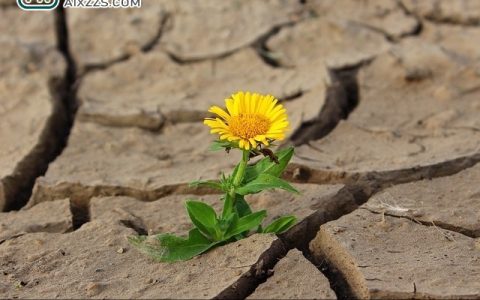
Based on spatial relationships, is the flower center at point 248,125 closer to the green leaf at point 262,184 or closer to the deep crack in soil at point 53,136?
the green leaf at point 262,184

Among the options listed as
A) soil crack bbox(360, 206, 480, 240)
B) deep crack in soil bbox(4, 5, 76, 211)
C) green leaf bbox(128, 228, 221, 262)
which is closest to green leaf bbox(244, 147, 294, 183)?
green leaf bbox(128, 228, 221, 262)

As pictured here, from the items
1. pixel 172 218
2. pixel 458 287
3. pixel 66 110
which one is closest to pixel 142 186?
pixel 172 218

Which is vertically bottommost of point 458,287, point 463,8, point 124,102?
point 458,287

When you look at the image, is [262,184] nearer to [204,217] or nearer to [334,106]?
[204,217]

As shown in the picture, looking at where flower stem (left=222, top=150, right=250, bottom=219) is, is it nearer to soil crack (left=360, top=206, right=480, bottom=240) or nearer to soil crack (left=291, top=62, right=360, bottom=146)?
soil crack (left=360, top=206, right=480, bottom=240)

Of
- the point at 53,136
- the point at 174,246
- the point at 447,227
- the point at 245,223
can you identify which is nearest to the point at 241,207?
the point at 245,223

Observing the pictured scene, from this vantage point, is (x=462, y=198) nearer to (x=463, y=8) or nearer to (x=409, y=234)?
(x=409, y=234)
